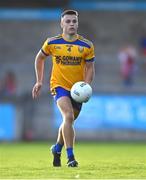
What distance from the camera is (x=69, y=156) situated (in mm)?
12766

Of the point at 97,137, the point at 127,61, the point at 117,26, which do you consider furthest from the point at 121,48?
the point at 97,137

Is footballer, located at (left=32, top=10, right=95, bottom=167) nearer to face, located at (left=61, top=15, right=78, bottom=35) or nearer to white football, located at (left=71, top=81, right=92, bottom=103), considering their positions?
face, located at (left=61, top=15, right=78, bottom=35)

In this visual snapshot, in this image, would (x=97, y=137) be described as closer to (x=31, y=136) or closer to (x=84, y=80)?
(x=31, y=136)

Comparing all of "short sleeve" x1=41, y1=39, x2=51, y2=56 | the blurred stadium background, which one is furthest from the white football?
the blurred stadium background

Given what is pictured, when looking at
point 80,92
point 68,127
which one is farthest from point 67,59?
point 68,127

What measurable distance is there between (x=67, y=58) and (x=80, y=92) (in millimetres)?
722

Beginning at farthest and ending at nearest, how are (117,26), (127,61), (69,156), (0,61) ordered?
(117,26) → (0,61) → (127,61) → (69,156)

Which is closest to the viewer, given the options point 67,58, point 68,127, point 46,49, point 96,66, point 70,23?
point 68,127

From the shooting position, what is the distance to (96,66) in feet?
109

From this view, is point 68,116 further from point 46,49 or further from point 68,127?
point 46,49

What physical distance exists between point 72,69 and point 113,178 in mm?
2919

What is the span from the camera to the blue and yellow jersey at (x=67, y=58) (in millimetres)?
13227

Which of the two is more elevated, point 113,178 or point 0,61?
point 0,61

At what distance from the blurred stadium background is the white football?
13692mm
